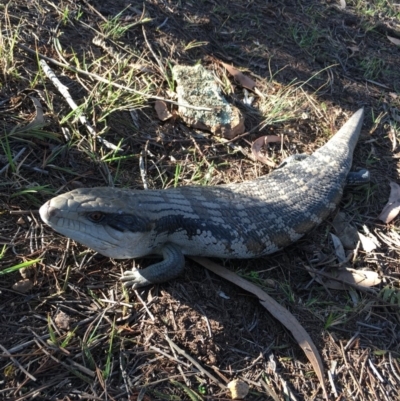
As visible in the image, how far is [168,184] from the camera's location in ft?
12.7

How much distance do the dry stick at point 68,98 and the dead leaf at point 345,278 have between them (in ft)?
6.04

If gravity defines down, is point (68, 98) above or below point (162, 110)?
above

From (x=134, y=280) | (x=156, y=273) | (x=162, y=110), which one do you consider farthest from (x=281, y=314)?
(x=162, y=110)

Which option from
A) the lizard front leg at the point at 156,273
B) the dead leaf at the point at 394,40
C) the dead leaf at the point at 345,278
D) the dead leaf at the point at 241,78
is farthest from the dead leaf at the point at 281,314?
the dead leaf at the point at 394,40

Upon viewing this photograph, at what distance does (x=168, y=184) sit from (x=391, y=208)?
6.57 ft

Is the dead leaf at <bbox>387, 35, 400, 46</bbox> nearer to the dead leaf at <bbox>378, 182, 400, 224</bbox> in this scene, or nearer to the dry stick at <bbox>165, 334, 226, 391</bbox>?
the dead leaf at <bbox>378, 182, 400, 224</bbox>

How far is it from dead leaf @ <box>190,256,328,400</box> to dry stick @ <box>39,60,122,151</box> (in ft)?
3.88

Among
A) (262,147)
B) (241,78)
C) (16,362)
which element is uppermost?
(241,78)

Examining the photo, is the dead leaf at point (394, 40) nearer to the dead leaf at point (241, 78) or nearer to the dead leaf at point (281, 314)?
the dead leaf at point (241, 78)

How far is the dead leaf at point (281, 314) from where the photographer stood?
2.95 meters

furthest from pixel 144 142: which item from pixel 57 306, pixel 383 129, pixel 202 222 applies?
pixel 383 129

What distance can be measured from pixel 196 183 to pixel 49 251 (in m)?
1.38

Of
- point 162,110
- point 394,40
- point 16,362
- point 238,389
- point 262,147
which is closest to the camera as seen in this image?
point 16,362

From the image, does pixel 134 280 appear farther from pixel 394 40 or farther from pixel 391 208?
pixel 394 40
